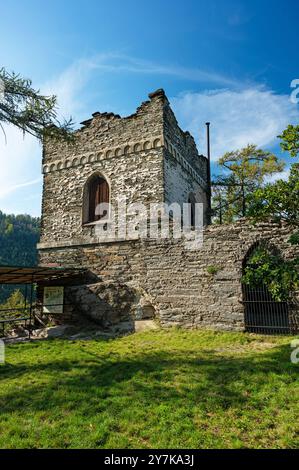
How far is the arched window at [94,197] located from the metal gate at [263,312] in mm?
6902

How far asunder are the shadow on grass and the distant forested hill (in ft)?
181

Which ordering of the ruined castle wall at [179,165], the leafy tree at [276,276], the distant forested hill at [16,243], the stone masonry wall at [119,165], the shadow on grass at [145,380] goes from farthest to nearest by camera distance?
the distant forested hill at [16,243] < the ruined castle wall at [179,165] < the stone masonry wall at [119,165] < the leafy tree at [276,276] < the shadow on grass at [145,380]

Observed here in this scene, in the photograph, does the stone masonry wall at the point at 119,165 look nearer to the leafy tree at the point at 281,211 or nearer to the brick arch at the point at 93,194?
the brick arch at the point at 93,194

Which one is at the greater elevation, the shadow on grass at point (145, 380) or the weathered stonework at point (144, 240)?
the weathered stonework at point (144, 240)

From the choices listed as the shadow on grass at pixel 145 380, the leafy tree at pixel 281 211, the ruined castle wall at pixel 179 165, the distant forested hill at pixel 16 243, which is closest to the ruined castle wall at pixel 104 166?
the ruined castle wall at pixel 179 165

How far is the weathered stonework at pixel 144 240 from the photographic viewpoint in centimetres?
848

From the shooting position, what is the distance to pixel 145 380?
4941 mm

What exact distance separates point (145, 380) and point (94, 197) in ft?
30.1

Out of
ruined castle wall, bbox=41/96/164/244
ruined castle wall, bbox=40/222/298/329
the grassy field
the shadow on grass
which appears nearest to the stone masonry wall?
ruined castle wall, bbox=41/96/164/244

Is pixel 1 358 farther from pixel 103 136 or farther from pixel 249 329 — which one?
pixel 103 136

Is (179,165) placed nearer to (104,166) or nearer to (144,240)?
(104,166)

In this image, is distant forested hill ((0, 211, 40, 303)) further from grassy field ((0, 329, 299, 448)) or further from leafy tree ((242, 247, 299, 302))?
leafy tree ((242, 247, 299, 302))
